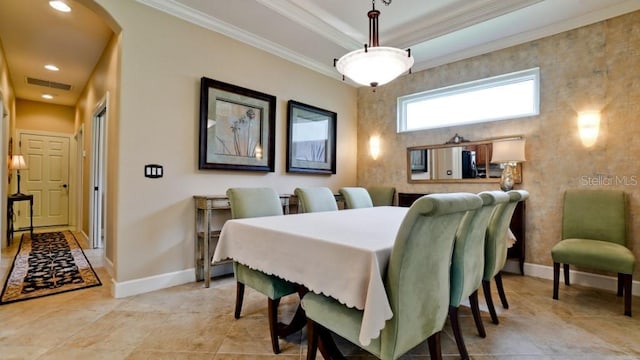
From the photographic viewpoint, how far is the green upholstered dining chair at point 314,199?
293cm

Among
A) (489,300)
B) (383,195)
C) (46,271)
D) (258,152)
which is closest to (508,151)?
(383,195)

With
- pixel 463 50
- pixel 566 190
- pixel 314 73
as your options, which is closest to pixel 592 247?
pixel 566 190

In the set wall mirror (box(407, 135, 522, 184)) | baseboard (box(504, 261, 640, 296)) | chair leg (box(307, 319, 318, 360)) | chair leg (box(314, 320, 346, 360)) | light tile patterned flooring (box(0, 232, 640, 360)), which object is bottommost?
light tile patterned flooring (box(0, 232, 640, 360))

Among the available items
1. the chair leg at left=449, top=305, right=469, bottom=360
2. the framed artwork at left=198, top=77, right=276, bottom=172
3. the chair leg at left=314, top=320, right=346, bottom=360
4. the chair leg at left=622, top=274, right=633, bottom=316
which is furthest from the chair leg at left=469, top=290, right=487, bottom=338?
the framed artwork at left=198, top=77, right=276, bottom=172

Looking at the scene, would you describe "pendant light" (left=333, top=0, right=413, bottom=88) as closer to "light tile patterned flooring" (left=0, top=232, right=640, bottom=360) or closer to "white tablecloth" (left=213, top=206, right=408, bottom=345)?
"white tablecloth" (left=213, top=206, right=408, bottom=345)

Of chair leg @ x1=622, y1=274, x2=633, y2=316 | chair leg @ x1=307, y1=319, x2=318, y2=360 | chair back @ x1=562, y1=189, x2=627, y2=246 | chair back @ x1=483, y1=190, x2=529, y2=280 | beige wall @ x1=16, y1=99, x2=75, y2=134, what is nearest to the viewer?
chair leg @ x1=307, y1=319, x2=318, y2=360

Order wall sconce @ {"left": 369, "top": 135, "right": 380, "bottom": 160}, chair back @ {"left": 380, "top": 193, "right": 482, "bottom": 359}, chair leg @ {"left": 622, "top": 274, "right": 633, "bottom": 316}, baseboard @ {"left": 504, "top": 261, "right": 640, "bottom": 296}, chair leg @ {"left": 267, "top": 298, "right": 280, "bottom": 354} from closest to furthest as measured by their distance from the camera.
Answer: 1. chair back @ {"left": 380, "top": 193, "right": 482, "bottom": 359}
2. chair leg @ {"left": 267, "top": 298, "right": 280, "bottom": 354}
3. chair leg @ {"left": 622, "top": 274, "right": 633, "bottom": 316}
4. baseboard @ {"left": 504, "top": 261, "right": 640, "bottom": 296}
5. wall sconce @ {"left": 369, "top": 135, "right": 380, "bottom": 160}

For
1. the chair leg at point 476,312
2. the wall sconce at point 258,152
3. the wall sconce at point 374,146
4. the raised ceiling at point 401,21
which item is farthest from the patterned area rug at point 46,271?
the wall sconce at point 374,146

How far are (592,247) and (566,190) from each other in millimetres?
780

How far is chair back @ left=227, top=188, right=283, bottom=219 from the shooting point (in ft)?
7.70

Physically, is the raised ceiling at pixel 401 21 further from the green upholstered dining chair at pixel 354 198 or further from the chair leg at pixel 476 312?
the chair leg at pixel 476 312

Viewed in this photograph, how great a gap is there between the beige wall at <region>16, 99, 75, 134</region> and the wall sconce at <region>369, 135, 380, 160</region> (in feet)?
20.7

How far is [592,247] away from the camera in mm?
2514

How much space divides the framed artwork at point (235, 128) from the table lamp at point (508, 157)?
8.71 feet
